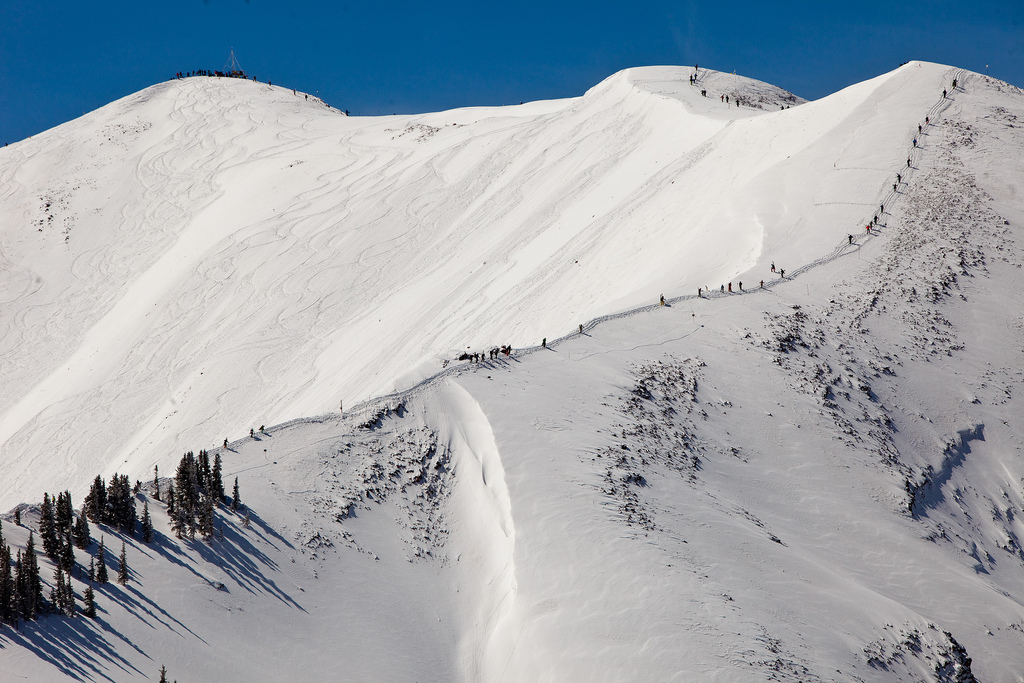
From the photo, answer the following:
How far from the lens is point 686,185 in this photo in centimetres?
5125

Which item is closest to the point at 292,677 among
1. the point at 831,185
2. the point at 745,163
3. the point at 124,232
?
the point at 831,185

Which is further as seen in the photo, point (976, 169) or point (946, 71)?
point (946, 71)

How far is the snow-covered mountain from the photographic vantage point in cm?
1941

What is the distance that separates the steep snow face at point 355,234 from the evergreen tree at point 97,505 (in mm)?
10580

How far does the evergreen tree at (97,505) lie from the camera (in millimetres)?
18875

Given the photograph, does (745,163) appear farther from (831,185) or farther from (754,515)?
(754,515)

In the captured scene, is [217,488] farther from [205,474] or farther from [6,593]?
[6,593]

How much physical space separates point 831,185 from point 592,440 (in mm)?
28527

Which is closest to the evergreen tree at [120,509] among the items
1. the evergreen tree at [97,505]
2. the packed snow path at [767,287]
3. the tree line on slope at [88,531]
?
the tree line on slope at [88,531]

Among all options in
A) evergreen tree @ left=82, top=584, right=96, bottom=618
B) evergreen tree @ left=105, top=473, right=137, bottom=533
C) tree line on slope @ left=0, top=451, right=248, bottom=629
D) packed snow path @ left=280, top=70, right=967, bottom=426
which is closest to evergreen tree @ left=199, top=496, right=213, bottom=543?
tree line on slope @ left=0, top=451, right=248, bottom=629

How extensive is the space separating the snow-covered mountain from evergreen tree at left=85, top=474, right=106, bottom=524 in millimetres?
1033

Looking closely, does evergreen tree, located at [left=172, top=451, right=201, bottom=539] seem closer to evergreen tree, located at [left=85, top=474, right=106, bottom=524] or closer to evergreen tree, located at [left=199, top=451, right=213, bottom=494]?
evergreen tree, located at [left=199, top=451, right=213, bottom=494]

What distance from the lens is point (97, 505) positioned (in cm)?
1892

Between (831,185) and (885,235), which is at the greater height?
(831,185)
